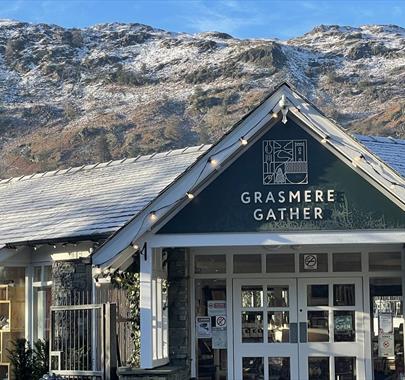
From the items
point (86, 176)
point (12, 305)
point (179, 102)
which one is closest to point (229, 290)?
point (12, 305)

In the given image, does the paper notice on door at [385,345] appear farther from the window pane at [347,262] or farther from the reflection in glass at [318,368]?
the window pane at [347,262]

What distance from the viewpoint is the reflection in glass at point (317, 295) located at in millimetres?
13820

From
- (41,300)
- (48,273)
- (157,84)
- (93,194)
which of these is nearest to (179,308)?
(48,273)

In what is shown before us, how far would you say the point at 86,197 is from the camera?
57.2 feet

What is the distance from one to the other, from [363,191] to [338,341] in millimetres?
3084

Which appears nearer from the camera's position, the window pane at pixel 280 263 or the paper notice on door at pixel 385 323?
the paper notice on door at pixel 385 323

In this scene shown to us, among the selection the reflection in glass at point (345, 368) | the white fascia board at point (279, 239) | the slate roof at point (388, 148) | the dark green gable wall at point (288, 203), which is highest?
the slate roof at point (388, 148)

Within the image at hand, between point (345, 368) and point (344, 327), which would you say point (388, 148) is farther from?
point (345, 368)

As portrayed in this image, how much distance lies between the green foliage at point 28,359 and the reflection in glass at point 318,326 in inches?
178

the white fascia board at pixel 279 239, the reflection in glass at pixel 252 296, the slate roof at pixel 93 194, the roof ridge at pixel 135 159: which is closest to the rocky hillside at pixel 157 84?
the roof ridge at pixel 135 159

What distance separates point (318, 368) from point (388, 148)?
456 centimetres

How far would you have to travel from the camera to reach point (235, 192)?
39.0ft

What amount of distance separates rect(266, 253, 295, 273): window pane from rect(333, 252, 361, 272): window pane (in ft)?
2.16

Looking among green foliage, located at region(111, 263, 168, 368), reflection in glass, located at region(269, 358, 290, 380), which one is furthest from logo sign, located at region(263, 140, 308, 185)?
reflection in glass, located at region(269, 358, 290, 380)
